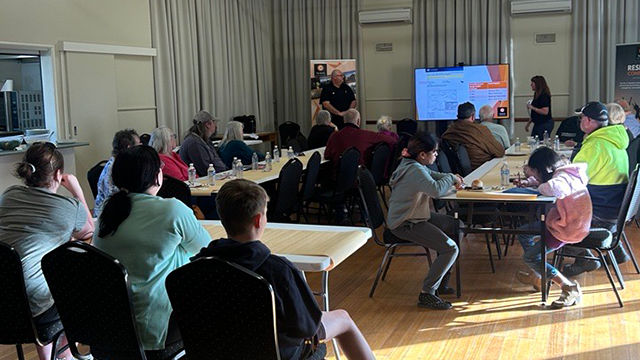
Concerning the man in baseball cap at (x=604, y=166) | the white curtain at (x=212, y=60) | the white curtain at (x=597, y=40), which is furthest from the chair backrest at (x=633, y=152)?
the white curtain at (x=212, y=60)

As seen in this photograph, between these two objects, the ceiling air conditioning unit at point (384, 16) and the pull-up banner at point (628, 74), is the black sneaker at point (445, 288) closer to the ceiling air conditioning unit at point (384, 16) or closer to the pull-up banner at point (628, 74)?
the pull-up banner at point (628, 74)

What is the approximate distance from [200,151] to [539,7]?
687 centimetres

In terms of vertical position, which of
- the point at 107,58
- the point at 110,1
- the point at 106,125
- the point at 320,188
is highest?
the point at 110,1

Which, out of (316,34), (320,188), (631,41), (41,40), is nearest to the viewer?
(320,188)

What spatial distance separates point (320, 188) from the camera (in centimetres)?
751

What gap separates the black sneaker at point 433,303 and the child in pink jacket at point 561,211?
63cm

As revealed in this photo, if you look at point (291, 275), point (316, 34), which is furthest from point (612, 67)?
point (291, 275)

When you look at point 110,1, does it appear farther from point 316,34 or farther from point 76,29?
point 316,34

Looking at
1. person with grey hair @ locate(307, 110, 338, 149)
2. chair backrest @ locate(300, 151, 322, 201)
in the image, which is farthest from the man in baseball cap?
person with grey hair @ locate(307, 110, 338, 149)

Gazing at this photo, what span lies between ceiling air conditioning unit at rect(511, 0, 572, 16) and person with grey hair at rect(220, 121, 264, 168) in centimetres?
611

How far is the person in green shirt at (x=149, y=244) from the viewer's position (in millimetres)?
2789

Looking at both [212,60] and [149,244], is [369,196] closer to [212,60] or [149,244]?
[149,244]

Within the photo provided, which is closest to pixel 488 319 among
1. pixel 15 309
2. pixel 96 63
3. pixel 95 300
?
pixel 95 300

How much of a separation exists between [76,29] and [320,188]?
146 inches
